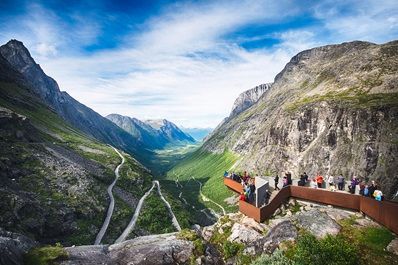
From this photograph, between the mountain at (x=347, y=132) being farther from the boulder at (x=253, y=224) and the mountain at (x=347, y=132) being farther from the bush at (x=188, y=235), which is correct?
the bush at (x=188, y=235)

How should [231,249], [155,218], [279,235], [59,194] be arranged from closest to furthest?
[279,235] < [231,249] < [59,194] < [155,218]

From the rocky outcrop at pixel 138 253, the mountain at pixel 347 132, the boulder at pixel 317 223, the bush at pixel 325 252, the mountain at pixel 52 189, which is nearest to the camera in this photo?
the bush at pixel 325 252

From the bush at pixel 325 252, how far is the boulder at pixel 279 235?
452 cm

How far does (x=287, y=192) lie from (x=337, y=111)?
11341 centimetres

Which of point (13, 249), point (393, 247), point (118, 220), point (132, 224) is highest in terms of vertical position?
point (393, 247)

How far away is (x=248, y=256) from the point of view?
35.4m

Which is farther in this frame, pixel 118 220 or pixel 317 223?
pixel 118 220

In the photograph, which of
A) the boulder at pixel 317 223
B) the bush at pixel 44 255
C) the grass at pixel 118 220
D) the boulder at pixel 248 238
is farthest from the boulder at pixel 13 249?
the grass at pixel 118 220

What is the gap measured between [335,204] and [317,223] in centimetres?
658

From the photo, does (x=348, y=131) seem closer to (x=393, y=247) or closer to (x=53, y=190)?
(x=53, y=190)

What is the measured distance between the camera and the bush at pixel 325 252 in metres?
27.2

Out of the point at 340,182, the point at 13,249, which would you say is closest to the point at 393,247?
the point at 340,182

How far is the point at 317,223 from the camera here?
3512 cm

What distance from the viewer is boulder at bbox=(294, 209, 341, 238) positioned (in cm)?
3388
